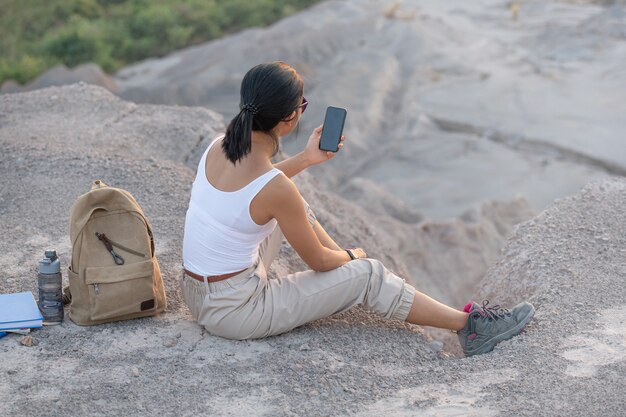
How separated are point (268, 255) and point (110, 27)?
1326cm

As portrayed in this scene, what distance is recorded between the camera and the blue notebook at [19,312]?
409 centimetres

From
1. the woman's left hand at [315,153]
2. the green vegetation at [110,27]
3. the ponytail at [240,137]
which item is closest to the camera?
the ponytail at [240,137]

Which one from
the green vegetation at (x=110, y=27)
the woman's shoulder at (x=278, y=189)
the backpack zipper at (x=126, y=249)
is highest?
the woman's shoulder at (x=278, y=189)

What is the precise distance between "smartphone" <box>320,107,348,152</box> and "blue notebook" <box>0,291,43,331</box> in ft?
5.04

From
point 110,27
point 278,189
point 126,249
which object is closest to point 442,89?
point 110,27

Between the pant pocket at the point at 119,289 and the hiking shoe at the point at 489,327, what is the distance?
150cm

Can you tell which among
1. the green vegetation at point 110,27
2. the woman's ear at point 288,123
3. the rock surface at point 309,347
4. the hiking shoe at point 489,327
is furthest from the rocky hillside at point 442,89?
the woman's ear at point 288,123

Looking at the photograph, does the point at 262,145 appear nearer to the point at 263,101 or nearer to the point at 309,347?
the point at 263,101

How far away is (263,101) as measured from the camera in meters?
3.76

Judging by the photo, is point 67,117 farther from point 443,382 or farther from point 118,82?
point 118,82

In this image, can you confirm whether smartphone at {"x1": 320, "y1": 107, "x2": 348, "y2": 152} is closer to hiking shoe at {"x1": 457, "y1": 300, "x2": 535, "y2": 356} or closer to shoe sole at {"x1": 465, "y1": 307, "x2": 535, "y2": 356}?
hiking shoe at {"x1": 457, "y1": 300, "x2": 535, "y2": 356}

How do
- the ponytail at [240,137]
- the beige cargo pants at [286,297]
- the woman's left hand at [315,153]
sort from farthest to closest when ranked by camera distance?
the woman's left hand at [315,153]
the beige cargo pants at [286,297]
the ponytail at [240,137]

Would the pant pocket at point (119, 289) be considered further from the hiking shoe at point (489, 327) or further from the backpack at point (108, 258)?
the hiking shoe at point (489, 327)

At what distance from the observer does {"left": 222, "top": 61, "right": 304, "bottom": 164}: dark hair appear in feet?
12.3
